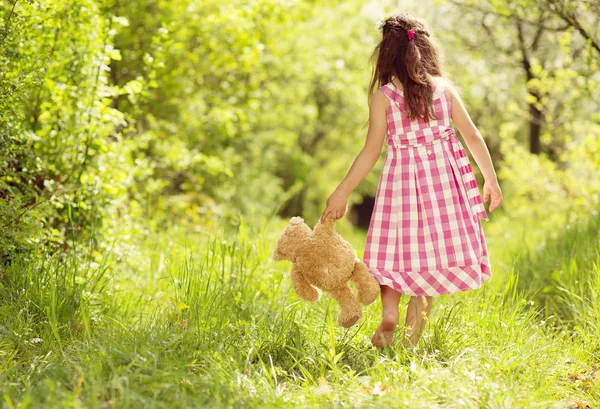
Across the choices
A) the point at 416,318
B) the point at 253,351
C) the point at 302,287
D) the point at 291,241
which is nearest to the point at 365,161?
the point at 291,241

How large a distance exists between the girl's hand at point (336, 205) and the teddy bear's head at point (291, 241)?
5.1 inches

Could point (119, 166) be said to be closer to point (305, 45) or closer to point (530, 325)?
point (530, 325)

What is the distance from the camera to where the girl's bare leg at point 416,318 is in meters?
3.31

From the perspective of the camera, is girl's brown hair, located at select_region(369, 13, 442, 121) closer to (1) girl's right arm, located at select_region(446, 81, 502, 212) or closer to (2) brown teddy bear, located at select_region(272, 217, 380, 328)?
(1) girl's right arm, located at select_region(446, 81, 502, 212)

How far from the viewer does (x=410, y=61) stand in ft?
11.2

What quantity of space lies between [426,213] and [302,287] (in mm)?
705

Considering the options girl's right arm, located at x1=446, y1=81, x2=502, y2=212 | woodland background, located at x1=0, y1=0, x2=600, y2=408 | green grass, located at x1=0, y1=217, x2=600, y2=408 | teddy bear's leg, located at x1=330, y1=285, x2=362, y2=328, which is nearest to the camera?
green grass, located at x1=0, y1=217, x2=600, y2=408

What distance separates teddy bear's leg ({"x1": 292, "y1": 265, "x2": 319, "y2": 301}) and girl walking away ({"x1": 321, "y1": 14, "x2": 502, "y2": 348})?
0.31 m

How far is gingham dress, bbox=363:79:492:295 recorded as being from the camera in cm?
333

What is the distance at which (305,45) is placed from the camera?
1340 cm

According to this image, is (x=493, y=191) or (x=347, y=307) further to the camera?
(x=493, y=191)

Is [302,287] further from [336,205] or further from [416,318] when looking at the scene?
[416,318]

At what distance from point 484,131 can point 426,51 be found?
14058 millimetres

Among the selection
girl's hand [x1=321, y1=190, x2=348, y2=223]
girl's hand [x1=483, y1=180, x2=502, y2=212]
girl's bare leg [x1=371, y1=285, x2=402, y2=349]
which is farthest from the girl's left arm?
girl's hand [x1=483, y1=180, x2=502, y2=212]
